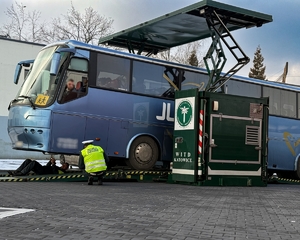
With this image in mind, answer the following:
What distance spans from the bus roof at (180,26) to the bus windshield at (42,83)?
11.8 feet

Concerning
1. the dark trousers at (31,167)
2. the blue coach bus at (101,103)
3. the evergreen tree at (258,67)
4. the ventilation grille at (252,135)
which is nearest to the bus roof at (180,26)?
the blue coach bus at (101,103)

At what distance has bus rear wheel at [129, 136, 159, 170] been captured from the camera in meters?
16.8

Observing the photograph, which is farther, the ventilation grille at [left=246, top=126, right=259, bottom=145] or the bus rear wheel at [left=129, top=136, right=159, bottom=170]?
the ventilation grille at [left=246, top=126, right=259, bottom=145]

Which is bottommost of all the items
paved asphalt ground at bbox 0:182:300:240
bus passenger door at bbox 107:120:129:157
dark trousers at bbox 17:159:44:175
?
paved asphalt ground at bbox 0:182:300:240

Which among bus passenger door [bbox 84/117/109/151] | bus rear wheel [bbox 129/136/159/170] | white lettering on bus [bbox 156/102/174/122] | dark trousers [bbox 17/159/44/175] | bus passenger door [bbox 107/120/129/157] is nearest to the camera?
bus passenger door [bbox 84/117/109/151]

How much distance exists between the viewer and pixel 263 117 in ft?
57.6

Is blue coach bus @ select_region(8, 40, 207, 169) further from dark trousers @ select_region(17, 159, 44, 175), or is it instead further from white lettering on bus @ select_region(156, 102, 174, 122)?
dark trousers @ select_region(17, 159, 44, 175)

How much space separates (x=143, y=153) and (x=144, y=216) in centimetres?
857

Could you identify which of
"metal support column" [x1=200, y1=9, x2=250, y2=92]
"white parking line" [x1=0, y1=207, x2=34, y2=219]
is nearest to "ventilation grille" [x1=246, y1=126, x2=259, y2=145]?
"metal support column" [x1=200, y1=9, x2=250, y2=92]

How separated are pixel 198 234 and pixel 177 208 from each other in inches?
108

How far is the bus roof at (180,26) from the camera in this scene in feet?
53.3

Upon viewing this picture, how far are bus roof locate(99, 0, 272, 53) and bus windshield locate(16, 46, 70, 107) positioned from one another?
11.8ft

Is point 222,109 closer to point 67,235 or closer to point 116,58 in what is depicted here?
point 116,58

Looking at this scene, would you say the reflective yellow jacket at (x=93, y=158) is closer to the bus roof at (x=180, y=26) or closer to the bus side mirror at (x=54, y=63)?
the bus side mirror at (x=54, y=63)
